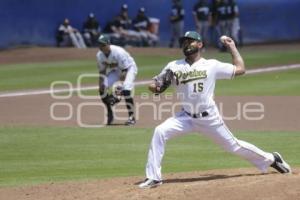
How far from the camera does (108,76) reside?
1634cm

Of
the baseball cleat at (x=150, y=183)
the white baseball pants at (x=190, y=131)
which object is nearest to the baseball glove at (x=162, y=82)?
the white baseball pants at (x=190, y=131)

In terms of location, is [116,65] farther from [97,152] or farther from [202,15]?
[202,15]

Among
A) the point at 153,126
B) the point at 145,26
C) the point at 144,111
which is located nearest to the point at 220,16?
the point at 145,26

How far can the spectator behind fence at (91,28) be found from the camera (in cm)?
3081

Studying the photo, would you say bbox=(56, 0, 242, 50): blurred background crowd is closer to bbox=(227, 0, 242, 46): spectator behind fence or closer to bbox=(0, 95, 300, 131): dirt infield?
bbox=(227, 0, 242, 46): spectator behind fence

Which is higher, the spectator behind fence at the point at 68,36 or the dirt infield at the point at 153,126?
the spectator behind fence at the point at 68,36

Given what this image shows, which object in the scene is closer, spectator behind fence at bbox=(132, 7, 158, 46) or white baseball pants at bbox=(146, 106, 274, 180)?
white baseball pants at bbox=(146, 106, 274, 180)

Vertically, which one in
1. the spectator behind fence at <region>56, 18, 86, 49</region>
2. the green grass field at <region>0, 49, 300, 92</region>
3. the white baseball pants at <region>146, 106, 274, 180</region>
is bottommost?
the white baseball pants at <region>146, 106, 274, 180</region>

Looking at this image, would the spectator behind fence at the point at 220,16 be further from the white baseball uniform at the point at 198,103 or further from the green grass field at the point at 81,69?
the white baseball uniform at the point at 198,103

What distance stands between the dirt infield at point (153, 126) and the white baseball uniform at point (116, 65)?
0.92m

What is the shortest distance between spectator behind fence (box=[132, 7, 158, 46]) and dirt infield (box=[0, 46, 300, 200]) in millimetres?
1280

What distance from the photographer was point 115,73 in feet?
53.8

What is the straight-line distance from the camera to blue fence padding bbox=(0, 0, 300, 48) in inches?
1212

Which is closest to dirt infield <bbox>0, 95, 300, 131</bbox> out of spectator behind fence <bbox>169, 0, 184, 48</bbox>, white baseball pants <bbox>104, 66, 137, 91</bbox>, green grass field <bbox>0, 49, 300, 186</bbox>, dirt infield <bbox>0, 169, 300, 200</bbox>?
white baseball pants <bbox>104, 66, 137, 91</bbox>
